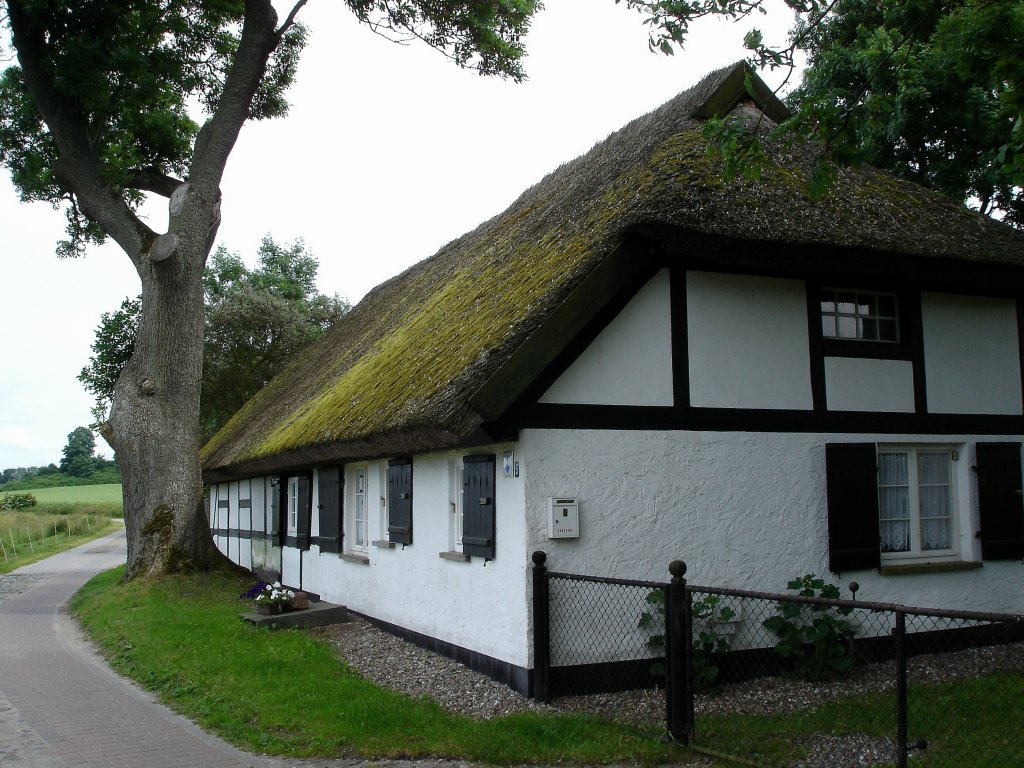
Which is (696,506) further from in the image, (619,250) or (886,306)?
(886,306)

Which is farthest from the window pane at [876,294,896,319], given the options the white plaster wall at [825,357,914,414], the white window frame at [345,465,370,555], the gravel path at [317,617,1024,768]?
the white window frame at [345,465,370,555]

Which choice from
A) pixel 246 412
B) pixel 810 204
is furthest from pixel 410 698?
pixel 246 412

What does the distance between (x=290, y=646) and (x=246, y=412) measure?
13.1 m

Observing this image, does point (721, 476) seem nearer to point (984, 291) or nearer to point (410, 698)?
point (410, 698)


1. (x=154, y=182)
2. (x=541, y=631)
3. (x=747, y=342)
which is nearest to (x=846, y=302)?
(x=747, y=342)

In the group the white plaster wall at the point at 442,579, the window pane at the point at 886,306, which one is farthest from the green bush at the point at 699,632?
the window pane at the point at 886,306

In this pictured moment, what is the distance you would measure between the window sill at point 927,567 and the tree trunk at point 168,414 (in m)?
10.6

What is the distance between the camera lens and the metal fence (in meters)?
5.60

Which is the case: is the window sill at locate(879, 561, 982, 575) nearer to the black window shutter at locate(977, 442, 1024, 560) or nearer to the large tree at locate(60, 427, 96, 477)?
the black window shutter at locate(977, 442, 1024, 560)

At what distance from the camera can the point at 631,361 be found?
753 centimetres

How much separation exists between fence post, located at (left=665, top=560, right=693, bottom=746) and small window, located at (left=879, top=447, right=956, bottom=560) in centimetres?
349

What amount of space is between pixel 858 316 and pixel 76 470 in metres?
93.4

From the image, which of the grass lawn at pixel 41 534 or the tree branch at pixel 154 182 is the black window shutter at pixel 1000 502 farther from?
the grass lawn at pixel 41 534

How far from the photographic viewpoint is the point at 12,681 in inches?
332
